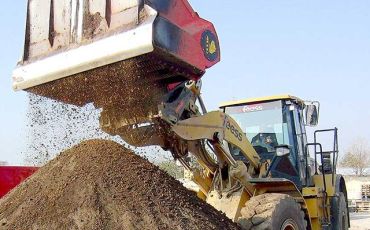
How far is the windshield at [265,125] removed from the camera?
7074mm

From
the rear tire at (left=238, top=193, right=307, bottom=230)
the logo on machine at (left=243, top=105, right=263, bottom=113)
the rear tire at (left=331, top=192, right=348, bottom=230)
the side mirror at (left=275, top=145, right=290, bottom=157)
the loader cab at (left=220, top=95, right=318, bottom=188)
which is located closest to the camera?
the rear tire at (left=238, top=193, right=307, bottom=230)

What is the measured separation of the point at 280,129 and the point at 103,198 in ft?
11.3

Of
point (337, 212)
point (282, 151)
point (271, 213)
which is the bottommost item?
point (337, 212)

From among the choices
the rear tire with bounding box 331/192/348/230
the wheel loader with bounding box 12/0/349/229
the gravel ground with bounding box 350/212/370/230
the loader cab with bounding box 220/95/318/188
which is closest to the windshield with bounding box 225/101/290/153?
the loader cab with bounding box 220/95/318/188

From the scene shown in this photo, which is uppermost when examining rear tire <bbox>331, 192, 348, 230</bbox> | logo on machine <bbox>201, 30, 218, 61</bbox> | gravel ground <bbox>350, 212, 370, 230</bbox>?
logo on machine <bbox>201, 30, 218, 61</bbox>

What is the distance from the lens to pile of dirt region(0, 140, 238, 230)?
4.13 metres

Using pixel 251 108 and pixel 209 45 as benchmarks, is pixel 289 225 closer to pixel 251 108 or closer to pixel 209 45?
pixel 251 108

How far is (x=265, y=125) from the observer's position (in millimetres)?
7156

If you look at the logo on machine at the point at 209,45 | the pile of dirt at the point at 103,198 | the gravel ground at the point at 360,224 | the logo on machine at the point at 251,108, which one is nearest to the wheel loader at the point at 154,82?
the logo on machine at the point at 209,45

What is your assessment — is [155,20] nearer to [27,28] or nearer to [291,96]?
[27,28]

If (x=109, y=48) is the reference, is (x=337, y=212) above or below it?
below

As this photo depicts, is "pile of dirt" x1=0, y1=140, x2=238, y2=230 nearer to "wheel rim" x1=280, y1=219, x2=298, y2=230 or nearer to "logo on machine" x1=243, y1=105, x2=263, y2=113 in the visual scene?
"wheel rim" x1=280, y1=219, x2=298, y2=230

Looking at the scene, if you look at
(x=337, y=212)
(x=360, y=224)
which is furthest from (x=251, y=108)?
(x=360, y=224)

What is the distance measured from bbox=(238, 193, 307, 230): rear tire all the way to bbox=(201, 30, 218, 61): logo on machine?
1745 mm
